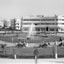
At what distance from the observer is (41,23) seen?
149 feet

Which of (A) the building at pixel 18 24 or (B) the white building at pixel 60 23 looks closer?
(B) the white building at pixel 60 23

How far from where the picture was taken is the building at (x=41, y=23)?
4472 cm

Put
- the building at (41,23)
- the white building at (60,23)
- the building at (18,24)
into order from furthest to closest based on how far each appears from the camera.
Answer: the building at (18,24) < the white building at (60,23) < the building at (41,23)

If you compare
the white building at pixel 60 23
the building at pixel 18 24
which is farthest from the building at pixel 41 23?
the building at pixel 18 24

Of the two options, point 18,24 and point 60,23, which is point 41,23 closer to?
point 60,23

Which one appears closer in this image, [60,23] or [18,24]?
[60,23]

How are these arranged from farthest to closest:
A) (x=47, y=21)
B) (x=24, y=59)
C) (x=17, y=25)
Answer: (x=17, y=25) → (x=47, y=21) → (x=24, y=59)

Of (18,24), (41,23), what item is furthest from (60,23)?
(18,24)

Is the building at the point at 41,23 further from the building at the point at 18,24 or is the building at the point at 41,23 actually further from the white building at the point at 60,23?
the building at the point at 18,24

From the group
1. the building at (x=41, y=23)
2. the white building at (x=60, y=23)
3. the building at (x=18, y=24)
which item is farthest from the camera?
the building at (x=18, y=24)

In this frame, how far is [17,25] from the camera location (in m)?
59.5

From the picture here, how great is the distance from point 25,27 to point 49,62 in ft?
113

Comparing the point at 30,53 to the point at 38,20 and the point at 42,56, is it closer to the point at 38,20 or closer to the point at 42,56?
the point at 42,56

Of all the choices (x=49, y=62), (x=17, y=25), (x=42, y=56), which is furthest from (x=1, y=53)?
(x=17, y=25)
